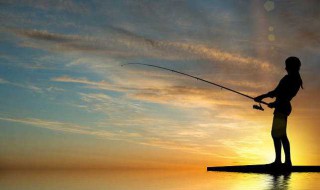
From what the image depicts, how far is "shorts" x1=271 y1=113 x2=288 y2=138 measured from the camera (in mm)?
12367

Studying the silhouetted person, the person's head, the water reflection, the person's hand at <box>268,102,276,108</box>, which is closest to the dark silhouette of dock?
the silhouetted person

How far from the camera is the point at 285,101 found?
40.8 feet

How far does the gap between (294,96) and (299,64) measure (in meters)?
1.01

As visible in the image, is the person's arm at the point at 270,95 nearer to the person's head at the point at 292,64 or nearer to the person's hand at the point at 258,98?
the person's hand at the point at 258,98

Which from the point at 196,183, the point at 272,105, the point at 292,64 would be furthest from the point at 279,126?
the point at 196,183

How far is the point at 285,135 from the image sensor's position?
1242 centimetres

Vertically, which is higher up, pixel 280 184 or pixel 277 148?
pixel 277 148

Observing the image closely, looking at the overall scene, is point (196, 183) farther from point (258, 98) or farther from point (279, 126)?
point (258, 98)

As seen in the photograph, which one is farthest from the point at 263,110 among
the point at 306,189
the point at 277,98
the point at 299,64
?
the point at 306,189

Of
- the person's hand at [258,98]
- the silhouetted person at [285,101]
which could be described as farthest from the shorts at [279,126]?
the person's hand at [258,98]

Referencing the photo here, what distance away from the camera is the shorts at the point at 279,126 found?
12.4 metres

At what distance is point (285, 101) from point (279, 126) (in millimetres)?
793

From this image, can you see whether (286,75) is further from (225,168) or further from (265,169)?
(225,168)

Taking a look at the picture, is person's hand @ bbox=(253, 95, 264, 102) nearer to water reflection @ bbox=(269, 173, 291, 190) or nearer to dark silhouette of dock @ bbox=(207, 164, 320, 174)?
dark silhouette of dock @ bbox=(207, 164, 320, 174)
